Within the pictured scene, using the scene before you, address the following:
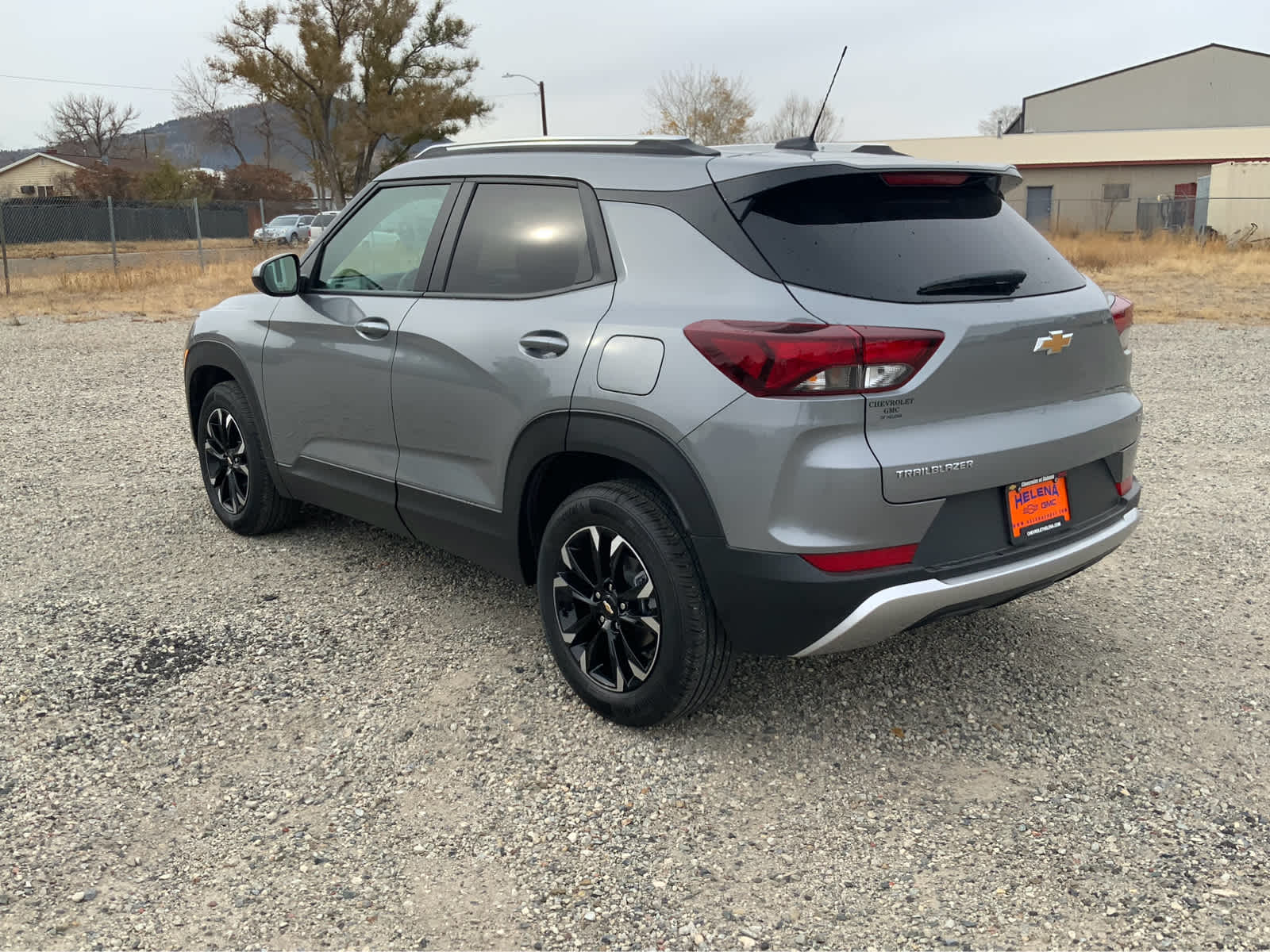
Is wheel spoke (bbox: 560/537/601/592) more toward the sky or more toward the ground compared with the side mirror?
more toward the ground

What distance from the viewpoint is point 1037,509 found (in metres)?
3.19

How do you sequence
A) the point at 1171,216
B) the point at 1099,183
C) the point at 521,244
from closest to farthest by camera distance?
the point at 521,244 < the point at 1171,216 < the point at 1099,183

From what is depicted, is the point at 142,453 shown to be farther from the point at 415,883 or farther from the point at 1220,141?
the point at 1220,141

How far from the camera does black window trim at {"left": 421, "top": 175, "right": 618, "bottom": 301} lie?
3.40 metres

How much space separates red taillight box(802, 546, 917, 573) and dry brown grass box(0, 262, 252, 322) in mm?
16296

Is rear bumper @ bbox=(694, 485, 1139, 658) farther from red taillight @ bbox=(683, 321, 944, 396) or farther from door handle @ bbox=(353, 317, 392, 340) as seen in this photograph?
door handle @ bbox=(353, 317, 392, 340)

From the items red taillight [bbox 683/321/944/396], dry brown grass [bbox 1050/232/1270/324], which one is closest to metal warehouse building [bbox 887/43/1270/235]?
dry brown grass [bbox 1050/232/1270/324]

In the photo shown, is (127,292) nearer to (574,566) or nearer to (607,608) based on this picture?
(574,566)

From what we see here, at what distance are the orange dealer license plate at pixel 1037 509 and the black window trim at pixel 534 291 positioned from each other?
4.45 feet

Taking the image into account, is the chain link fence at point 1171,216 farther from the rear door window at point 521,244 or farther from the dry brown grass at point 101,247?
the rear door window at point 521,244

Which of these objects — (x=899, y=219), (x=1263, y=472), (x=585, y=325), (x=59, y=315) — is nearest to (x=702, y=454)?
(x=585, y=325)

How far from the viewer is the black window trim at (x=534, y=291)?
3.40m

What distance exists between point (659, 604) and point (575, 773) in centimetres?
58

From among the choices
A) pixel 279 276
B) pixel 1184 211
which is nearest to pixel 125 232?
pixel 1184 211
